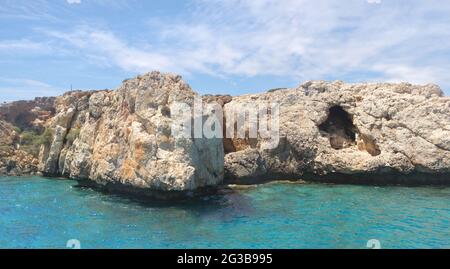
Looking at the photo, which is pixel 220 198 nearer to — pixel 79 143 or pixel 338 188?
pixel 338 188

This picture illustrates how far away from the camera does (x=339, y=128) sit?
28250 mm

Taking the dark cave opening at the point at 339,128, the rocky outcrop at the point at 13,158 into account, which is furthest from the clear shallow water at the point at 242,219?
the rocky outcrop at the point at 13,158

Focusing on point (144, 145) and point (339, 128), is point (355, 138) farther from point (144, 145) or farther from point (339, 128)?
point (144, 145)

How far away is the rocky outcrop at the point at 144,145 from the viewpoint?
18.8 m

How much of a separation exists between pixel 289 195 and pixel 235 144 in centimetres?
730

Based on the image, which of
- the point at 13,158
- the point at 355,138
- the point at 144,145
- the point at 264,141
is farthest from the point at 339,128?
the point at 13,158

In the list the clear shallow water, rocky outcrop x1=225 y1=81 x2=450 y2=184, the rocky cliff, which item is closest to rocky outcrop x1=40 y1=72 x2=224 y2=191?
the rocky cliff

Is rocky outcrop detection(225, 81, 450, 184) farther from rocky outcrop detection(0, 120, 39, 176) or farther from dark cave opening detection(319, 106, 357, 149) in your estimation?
rocky outcrop detection(0, 120, 39, 176)

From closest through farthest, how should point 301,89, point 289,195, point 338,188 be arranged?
point 289,195 < point 338,188 < point 301,89

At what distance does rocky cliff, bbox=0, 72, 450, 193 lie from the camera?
19.7m

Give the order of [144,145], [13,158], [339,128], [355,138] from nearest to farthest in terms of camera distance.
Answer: [144,145]
[355,138]
[339,128]
[13,158]

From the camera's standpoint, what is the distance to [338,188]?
23547 mm

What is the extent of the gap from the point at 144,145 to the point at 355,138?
49.1 ft
